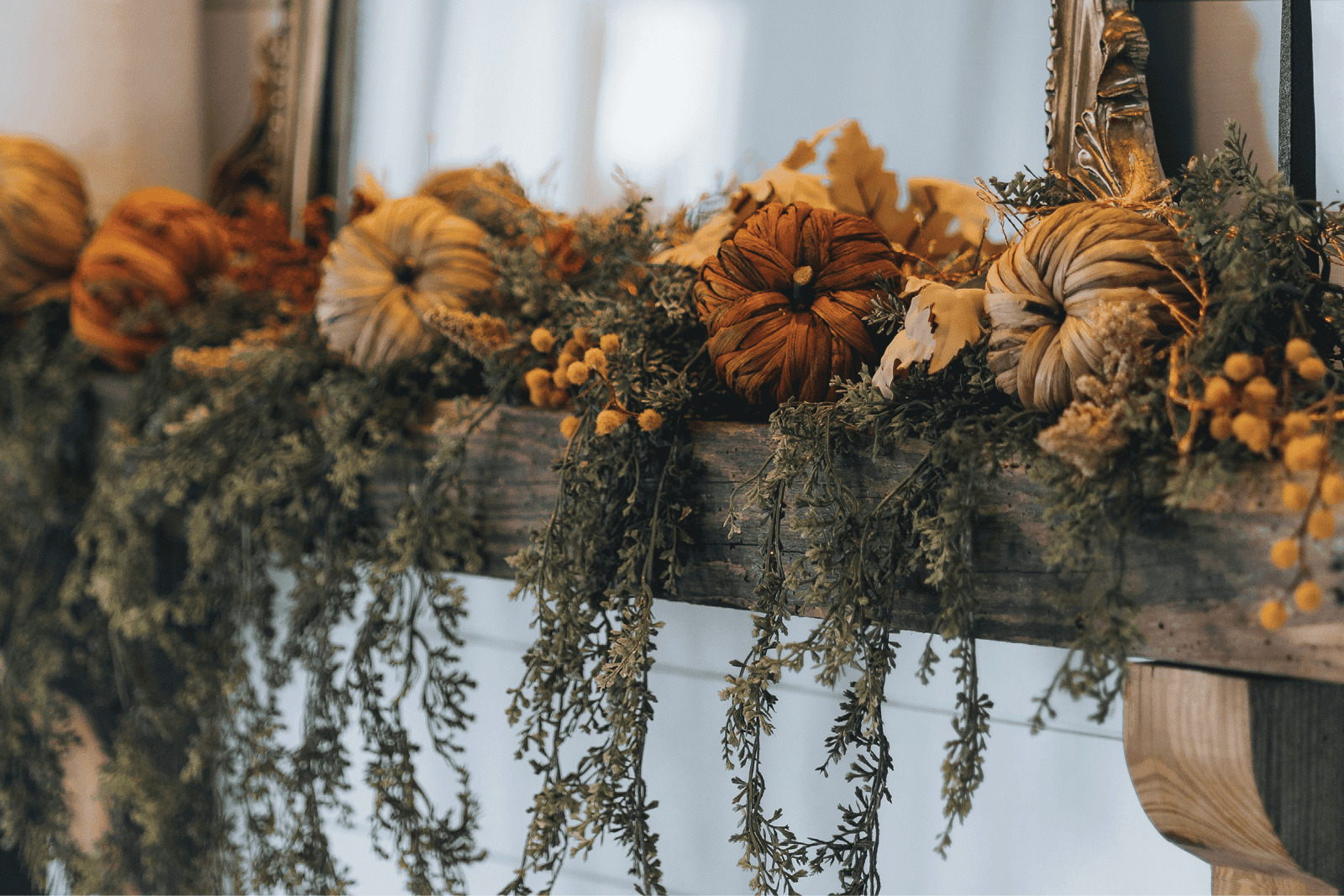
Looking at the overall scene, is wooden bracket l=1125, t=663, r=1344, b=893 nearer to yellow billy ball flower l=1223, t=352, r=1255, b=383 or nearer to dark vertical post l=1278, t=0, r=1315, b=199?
yellow billy ball flower l=1223, t=352, r=1255, b=383

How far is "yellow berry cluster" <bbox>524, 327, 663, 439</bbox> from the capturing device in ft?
2.06

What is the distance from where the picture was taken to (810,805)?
0.88m

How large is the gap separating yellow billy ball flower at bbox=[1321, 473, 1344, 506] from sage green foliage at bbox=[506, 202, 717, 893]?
366 millimetres

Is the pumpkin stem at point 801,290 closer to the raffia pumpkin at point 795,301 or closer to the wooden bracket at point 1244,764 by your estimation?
the raffia pumpkin at point 795,301

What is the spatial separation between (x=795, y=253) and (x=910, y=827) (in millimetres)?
542

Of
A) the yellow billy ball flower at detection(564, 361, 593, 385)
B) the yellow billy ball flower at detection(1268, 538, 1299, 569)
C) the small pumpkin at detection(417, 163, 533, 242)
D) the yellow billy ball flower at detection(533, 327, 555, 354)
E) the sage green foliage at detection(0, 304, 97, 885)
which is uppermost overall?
the small pumpkin at detection(417, 163, 533, 242)

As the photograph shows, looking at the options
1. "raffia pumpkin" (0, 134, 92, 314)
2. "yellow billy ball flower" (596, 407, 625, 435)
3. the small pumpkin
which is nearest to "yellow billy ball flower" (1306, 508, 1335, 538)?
"yellow billy ball flower" (596, 407, 625, 435)

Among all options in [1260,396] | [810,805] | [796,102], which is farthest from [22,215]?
[1260,396]

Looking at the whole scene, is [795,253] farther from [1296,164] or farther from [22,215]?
[22,215]

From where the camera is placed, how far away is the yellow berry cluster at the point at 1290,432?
0.40 m

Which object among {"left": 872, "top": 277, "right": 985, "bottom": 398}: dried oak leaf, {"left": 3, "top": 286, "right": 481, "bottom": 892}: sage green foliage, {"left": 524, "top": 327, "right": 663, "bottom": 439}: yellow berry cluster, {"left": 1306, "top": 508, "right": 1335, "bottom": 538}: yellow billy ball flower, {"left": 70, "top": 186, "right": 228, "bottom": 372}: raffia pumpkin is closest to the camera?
{"left": 1306, "top": 508, "right": 1335, "bottom": 538}: yellow billy ball flower

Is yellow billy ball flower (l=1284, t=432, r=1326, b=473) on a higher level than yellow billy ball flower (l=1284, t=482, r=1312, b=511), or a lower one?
higher

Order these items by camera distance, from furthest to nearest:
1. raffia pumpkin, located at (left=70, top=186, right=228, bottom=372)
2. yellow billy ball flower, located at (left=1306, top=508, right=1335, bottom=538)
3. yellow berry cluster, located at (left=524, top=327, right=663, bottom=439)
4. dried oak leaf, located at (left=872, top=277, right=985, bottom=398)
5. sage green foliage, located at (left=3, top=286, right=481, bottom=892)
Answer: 1. raffia pumpkin, located at (left=70, top=186, right=228, bottom=372)
2. sage green foliage, located at (left=3, top=286, right=481, bottom=892)
3. yellow berry cluster, located at (left=524, top=327, right=663, bottom=439)
4. dried oak leaf, located at (left=872, top=277, right=985, bottom=398)
5. yellow billy ball flower, located at (left=1306, top=508, right=1335, bottom=538)

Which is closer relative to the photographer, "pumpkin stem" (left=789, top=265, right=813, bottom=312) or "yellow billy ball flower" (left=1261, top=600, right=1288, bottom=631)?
"yellow billy ball flower" (left=1261, top=600, right=1288, bottom=631)
